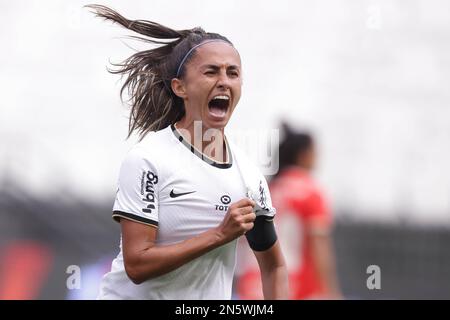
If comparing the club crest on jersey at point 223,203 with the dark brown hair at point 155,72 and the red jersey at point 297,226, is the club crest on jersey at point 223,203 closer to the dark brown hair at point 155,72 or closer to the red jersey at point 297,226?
the dark brown hair at point 155,72

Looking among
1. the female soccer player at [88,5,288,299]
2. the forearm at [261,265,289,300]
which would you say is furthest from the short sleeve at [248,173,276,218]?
the forearm at [261,265,289,300]

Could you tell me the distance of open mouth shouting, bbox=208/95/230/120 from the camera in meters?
3.86

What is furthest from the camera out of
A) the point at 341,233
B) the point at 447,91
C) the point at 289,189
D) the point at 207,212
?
the point at 447,91

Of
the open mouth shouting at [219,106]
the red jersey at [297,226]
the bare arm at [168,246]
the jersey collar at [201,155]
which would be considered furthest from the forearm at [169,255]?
the red jersey at [297,226]

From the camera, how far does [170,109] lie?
414 cm

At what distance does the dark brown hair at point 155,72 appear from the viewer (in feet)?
13.4

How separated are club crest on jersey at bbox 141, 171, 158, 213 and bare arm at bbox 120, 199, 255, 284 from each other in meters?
0.07

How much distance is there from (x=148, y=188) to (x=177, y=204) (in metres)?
0.13

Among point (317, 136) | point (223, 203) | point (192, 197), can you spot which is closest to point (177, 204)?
point (192, 197)

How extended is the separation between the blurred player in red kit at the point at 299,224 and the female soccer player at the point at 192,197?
2517 millimetres
